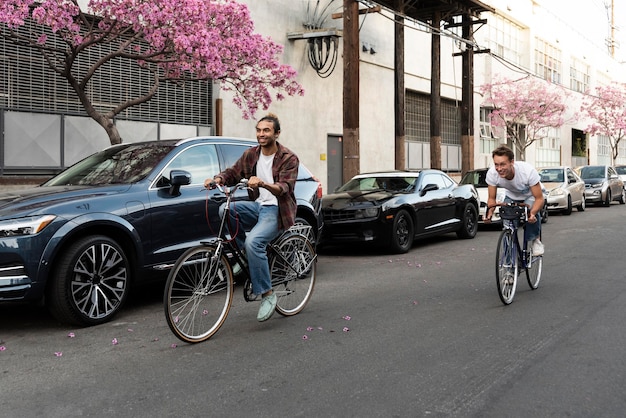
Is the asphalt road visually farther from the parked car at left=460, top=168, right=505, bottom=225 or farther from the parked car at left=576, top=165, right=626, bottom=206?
the parked car at left=576, top=165, right=626, bottom=206

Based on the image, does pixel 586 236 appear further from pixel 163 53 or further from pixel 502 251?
pixel 163 53

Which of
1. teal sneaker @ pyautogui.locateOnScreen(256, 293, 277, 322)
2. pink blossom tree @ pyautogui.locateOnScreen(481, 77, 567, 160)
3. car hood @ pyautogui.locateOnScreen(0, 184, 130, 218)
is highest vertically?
pink blossom tree @ pyautogui.locateOnScreen(481, 77, 567, 160)

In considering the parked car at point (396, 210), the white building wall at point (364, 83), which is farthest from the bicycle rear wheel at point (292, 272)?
the white building wall at point (364, 83)

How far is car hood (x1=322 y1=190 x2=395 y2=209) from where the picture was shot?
11.0 meters

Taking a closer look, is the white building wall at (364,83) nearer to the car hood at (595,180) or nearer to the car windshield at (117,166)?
the car hood at (595,180)

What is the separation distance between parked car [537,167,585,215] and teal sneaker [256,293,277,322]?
618 inches

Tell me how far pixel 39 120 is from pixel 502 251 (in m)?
10.6

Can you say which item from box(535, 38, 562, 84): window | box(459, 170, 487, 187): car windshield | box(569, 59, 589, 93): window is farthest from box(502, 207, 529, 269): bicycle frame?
box(569, 59, 589, 93): window

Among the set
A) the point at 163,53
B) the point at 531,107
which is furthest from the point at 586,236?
the point at 531,107

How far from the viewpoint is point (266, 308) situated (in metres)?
5.70

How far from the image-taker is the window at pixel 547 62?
39.9 meters

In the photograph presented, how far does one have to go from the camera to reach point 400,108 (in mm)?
20141

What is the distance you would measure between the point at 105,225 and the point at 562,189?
55.2 ft

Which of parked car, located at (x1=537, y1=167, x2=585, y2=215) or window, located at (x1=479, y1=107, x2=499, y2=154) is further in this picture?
window, located at (x1=479, y1=107, x2=499, y2=154)
